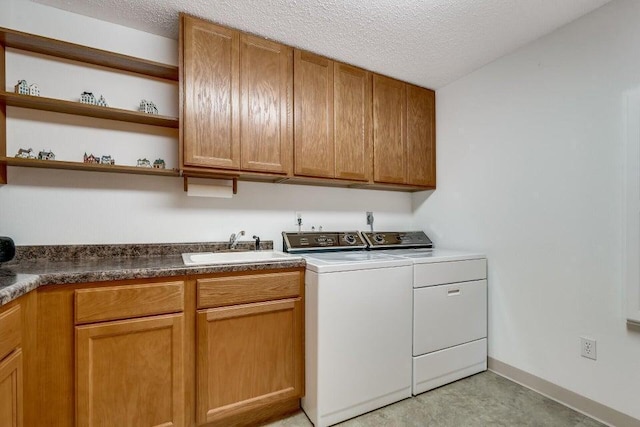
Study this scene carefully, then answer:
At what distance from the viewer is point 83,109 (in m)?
1.64

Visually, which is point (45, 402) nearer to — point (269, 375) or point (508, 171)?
point (269, 375)

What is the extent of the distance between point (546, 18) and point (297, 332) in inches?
93.8

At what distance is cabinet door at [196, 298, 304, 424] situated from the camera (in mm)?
1479

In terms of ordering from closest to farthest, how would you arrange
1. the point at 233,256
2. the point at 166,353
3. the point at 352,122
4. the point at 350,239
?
the point at 166,353 < the point at 233,256 < the point at 352,122 < the point at 350,239

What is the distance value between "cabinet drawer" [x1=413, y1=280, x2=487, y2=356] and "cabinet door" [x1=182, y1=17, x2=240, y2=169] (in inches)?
59.7

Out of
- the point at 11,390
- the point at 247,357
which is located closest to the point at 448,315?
the point at 247,357

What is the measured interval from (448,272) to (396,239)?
25.3 inches

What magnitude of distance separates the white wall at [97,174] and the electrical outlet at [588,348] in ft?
6.99

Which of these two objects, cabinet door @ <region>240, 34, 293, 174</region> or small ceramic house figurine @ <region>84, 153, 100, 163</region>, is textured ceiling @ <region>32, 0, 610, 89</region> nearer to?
cabinet door @ <region>240, 34, 293, 174</region>

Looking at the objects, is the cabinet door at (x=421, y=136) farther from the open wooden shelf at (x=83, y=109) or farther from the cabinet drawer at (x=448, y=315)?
the open wooden shelf at (x=83, y=109)

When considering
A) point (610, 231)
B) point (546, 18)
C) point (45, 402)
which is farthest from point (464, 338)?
point (45, 402)

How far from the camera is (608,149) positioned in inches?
63.9

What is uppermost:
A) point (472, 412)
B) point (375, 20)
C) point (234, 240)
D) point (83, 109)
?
point (375, 20)

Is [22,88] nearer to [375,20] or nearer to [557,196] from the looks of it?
[375,20]
